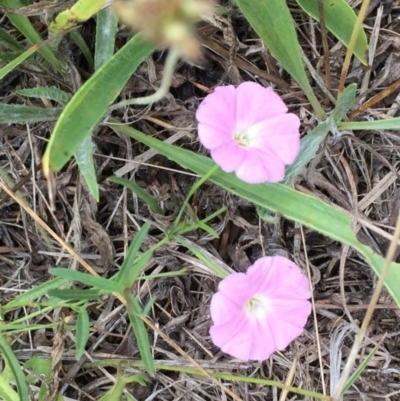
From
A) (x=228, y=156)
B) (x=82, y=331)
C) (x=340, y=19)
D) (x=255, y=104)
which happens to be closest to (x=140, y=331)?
(x=82, y=331)

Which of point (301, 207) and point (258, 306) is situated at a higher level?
point (301, 207)

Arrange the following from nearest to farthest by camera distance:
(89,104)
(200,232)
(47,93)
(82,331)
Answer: (89,104) < (82,331) < (47,93) < (200,232)

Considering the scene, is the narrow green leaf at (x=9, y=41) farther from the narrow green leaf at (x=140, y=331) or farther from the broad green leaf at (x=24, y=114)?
the narrow green leaf at (x=140, y=331)

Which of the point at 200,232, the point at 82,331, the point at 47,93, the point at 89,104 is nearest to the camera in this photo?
the point at 89,104

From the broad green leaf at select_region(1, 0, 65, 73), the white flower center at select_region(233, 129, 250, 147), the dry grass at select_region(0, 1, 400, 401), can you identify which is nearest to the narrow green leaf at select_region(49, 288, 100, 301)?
the dry grass at select_region(0, 1, 400, 401)

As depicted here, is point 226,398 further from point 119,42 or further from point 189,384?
point 119,42

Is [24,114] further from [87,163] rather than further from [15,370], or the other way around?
[15,370]
